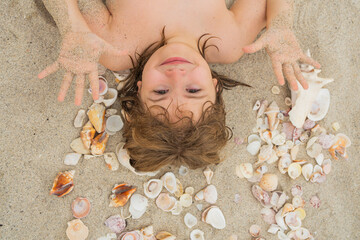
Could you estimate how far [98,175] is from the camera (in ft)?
8.75

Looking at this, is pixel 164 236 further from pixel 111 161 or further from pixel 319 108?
pixel 319 108

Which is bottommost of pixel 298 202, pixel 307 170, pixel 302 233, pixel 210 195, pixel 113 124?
pixel 302 233

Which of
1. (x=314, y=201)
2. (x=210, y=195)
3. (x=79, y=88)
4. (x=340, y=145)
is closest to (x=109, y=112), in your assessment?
(x=79, y=88)

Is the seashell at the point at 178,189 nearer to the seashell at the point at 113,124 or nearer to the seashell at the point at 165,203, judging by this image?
the seashell at the point at 165,203

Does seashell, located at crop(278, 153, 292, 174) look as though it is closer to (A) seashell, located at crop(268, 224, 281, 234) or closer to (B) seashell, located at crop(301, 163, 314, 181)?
(B) seashell, located at crop(301, 163, 314, 181)

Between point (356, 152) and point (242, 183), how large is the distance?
1.20 metres

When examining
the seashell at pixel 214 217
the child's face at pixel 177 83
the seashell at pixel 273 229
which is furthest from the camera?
the seashell at pixel 273 229

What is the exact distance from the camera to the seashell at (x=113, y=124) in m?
2.68

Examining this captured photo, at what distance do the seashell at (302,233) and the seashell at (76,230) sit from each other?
6.14 ft

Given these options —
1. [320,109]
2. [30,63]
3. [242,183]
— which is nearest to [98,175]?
[30,63]

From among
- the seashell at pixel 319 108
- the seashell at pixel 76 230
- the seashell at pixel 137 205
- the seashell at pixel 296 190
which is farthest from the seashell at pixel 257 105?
the seashell at pixel 76 230

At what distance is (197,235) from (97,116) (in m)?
1.34

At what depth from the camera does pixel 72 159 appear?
261 cm

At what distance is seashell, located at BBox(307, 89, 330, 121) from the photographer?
291 cm
